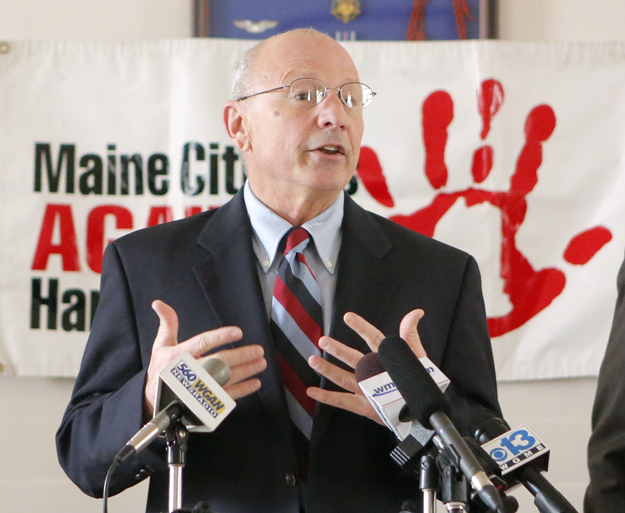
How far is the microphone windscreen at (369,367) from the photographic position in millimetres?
1141

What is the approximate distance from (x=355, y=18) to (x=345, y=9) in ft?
0.15

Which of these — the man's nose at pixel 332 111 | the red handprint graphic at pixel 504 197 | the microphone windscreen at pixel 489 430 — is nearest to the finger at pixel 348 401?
the microphone windscreen at pixel 489 430

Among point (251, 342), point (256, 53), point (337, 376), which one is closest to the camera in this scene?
point (337, 376)

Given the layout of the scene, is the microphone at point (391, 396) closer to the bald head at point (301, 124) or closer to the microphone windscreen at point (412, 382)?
the microphone windscreen at point (412, 382)

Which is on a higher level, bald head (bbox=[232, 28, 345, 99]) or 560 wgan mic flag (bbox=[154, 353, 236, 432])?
bald head (bbox=[232, 28, 345, 99])

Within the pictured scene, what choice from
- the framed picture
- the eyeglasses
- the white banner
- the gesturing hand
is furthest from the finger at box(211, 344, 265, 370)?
the framed picture

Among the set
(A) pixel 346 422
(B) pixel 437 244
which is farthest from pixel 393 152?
(A) pixel 346 422

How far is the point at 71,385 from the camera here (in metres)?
2.46

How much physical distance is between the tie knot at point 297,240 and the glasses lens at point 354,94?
0.97ft

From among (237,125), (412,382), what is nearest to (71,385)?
(237,125)

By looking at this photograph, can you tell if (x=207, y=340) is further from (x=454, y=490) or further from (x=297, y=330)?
(x=454, y=490)

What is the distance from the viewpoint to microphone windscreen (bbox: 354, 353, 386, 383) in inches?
44.9

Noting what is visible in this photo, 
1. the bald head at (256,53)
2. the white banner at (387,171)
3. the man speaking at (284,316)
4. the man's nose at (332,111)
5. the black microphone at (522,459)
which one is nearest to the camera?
the black microphone at (522,459)

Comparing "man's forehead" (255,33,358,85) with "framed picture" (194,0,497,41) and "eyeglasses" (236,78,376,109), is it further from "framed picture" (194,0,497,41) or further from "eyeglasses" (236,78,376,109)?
"framed picture" (194,0,497,41)
